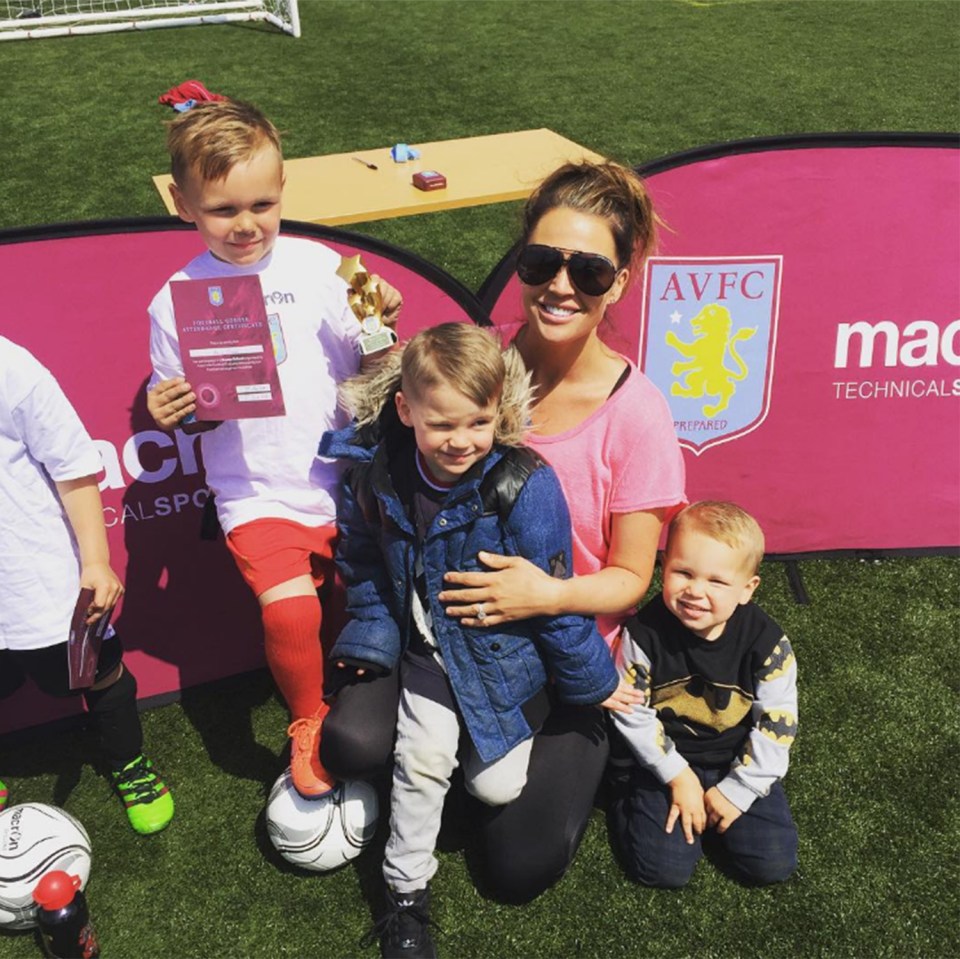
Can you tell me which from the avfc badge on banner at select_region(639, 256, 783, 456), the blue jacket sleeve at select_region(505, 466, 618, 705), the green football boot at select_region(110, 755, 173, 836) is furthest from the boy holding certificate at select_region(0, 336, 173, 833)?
the avfc badge on banner at select_region(639, 256, 783, 456)

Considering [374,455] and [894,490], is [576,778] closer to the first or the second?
[374,455]

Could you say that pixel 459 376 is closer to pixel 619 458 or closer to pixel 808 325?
pixel 619 458

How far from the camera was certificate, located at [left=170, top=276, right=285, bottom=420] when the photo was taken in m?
2.58

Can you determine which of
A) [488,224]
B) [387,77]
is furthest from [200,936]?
[387,77]

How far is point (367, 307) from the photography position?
8.95 feet

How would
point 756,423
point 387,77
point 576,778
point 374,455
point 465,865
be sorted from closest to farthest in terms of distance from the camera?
1. point 374,455
2. point 576,778
3. point 465,865
4. point 756,423
5. point 387,77

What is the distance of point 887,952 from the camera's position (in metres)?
2.67

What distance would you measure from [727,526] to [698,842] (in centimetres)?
94

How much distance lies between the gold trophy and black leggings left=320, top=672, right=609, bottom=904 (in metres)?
0.93

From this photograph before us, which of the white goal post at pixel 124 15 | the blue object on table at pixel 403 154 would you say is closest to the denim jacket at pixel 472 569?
the blue object on table at pixel 403 154

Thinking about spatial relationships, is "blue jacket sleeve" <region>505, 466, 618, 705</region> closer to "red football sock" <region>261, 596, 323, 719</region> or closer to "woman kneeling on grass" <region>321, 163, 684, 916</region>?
"woman kneeling on grass" <region>321, 163, 684, 916</region>

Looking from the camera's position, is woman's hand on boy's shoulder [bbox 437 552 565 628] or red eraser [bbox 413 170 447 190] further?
red eraser [bbox 413 170 447 190]

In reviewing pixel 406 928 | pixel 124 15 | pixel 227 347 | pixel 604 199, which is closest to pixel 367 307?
pixel 227 347

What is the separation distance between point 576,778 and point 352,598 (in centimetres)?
81
